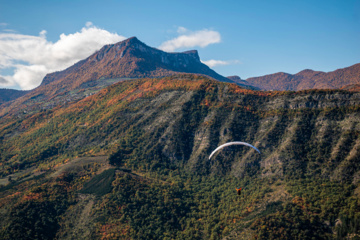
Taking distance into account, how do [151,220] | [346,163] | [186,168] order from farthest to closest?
[186,168]
[151,220]
[346,163]

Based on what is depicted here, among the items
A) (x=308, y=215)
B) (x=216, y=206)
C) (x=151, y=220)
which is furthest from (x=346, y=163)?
(x=151, y=220)

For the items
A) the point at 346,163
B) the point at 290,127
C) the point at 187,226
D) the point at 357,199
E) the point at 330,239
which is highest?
the point at 290,127

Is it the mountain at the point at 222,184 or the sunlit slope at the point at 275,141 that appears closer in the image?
the mountain at the point at 222,184

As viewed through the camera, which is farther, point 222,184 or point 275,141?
point 275,141

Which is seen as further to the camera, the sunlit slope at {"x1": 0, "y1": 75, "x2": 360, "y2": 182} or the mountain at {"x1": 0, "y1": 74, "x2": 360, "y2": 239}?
the sunlit slope at {"x1": 0, "y1": 75, "x2": 360, "y2": 182}

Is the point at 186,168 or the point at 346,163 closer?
the point at 346,163

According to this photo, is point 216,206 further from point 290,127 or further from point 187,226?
point 290,127

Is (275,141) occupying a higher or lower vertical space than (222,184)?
higher

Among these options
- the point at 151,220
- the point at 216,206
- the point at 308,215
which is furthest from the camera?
the point at 216,206
